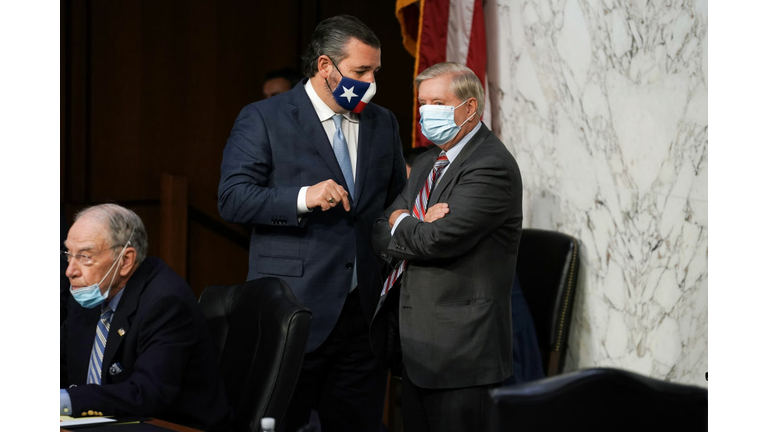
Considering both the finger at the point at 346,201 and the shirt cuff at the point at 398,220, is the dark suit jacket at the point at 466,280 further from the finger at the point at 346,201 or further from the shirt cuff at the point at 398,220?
the finger at the point at 346,201

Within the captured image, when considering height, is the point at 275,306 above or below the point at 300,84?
below

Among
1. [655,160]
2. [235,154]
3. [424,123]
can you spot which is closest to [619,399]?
[424,123]

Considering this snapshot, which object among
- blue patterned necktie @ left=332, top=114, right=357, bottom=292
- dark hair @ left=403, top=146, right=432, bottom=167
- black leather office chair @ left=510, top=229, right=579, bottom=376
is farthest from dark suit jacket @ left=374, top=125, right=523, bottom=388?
dark hair @ left=403, top=146, right=432, bottom=167

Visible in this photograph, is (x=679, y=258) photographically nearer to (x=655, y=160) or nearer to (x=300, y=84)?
(x=655, y=160)

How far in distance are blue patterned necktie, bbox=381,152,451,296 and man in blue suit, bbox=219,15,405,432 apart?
0.48 ft

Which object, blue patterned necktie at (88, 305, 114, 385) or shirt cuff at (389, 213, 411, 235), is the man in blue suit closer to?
shirt cuff at (389, 213, 411, 235)

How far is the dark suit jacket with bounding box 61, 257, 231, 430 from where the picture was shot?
7.03ft

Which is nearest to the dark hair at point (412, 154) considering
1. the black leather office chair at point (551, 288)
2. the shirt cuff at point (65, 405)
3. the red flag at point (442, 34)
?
the red flag at point (442, 34)

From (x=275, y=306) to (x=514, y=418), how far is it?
999mm

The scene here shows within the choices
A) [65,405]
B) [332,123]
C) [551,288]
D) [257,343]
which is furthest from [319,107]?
[551,288]

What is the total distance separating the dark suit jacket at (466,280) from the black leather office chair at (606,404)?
996 mm

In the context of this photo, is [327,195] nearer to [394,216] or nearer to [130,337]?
[394,216]

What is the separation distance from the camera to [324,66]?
279 centimetres

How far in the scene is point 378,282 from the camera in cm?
284
